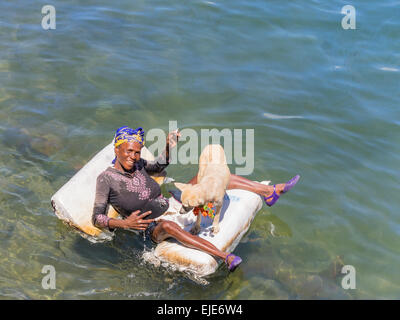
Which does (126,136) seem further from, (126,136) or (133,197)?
(133,197)

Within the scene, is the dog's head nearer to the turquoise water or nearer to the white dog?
the white dog

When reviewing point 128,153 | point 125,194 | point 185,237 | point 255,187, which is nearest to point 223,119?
point 255,187

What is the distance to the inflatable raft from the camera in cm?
649

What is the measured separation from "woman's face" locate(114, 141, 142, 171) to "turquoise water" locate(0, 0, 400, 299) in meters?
1.37

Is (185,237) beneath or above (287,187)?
beneath

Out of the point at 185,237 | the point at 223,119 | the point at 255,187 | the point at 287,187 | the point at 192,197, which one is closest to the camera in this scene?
the point at 192,197

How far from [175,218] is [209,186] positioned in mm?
1214

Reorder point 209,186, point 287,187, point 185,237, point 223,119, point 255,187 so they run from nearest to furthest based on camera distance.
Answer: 1. point 209,186
2. point 185,237
3. point 287,187
4. point 255,187
5. point 223,119

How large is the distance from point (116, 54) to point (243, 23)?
3.94m

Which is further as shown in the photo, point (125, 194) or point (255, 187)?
point (255, 187)

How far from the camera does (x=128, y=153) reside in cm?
672

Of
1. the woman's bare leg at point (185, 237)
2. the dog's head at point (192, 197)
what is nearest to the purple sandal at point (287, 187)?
the woman's bare leg at point (185, 237)

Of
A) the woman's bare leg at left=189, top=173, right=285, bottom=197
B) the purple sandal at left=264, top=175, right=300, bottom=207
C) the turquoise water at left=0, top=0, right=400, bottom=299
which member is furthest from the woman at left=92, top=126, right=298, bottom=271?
the purple sandal at left=264, top=175, right=300, bottom=207

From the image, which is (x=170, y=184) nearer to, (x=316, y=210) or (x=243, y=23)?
(x=316, y=210)
